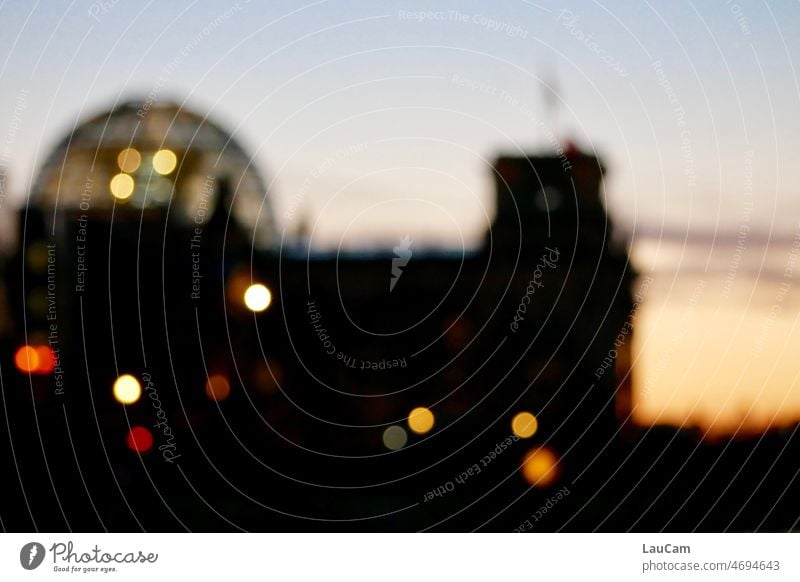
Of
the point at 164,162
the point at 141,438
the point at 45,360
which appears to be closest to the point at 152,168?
the point at 164,162

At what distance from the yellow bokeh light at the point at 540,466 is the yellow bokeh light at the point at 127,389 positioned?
1135 mm

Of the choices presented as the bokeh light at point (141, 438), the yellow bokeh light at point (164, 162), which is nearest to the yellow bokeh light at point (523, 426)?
the bokeh light at point (141, 438)

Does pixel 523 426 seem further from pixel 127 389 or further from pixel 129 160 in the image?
pixel 129 160

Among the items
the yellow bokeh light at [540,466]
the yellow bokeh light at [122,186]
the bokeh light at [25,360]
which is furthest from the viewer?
the yellow bokeh light at [122,186]

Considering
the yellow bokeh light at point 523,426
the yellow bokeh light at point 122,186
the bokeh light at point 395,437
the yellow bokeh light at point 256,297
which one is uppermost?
the yellow bokeh light at point 122,186

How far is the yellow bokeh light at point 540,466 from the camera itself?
8.59 ft

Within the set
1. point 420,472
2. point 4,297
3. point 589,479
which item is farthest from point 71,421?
point 589,479

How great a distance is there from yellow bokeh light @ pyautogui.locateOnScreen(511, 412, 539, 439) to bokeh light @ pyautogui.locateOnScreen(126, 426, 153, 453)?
1.04 metres

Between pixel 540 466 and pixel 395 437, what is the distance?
43cm

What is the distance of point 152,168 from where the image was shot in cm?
276

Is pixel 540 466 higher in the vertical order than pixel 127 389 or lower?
lower

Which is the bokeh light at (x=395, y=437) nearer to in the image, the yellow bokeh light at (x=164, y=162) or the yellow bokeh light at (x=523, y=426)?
the yellow bokeh light at (x=523, y=426)

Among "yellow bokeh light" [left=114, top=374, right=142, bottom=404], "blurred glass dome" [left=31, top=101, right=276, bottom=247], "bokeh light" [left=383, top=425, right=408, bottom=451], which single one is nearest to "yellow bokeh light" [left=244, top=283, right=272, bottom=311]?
"blurred glass dome" [left=31, top=101, right=276, bottom=247]
